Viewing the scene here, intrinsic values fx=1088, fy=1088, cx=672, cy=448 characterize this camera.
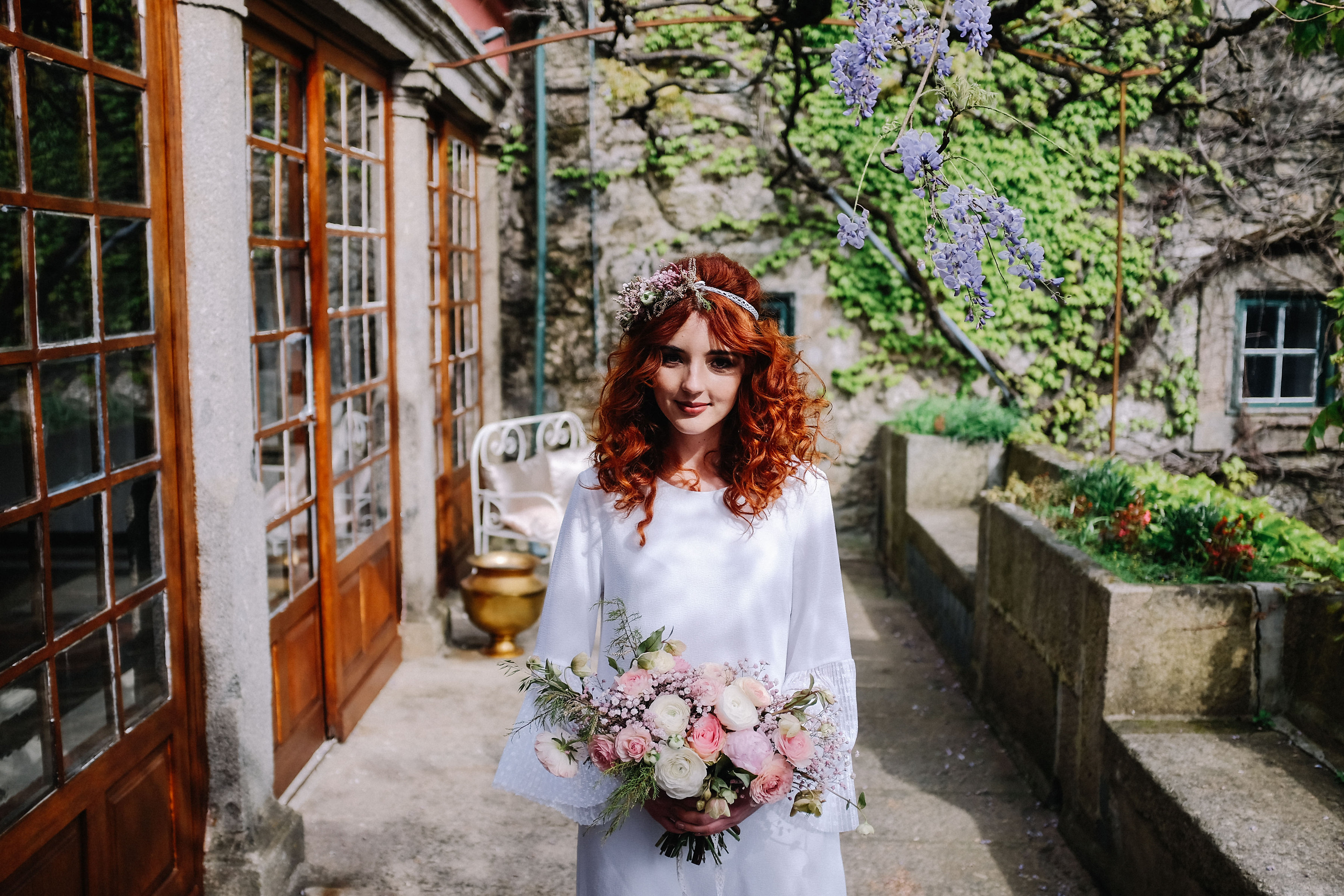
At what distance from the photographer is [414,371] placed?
18.4 feet

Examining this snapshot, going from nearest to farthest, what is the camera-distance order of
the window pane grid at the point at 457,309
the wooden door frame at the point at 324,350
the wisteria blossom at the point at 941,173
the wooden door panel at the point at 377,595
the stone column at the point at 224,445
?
the wisteria blossom at the point at 941,173
the stone column at the point at 224,445
the wooden door frame at the point at 324,350
the wooden door panel at the point at 377,595
the window pane grid at the point at 457,309

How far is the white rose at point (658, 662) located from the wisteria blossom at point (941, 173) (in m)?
0.78

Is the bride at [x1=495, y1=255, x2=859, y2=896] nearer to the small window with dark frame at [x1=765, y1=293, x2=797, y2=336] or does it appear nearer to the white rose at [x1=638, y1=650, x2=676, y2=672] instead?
the white rose at [x1=638, y1=650, x2=676, y2=672]

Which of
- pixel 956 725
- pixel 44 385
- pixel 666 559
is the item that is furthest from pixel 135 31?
pixel 956 725

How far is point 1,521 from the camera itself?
238cm

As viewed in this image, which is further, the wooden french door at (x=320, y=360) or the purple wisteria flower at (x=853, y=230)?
the wooden french door at (x=320, y=360)

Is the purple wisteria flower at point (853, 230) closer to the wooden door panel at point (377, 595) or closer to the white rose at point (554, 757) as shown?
the white rose at point (554, 757)

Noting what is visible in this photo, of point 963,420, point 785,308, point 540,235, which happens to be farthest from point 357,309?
point 963,420

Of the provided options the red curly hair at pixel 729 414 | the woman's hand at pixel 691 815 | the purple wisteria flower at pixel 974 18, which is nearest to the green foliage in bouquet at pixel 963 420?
the red curly hair at pixel 729 414

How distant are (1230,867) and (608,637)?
1681 mm

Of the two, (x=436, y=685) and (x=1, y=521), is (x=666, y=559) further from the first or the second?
(x=436, y=685)

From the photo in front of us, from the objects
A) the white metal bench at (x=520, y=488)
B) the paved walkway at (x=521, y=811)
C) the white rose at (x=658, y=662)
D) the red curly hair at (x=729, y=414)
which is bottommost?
the paved walkway at (x=521, y=811)

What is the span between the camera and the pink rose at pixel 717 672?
1856 mm

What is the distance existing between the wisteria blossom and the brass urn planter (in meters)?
4.04
